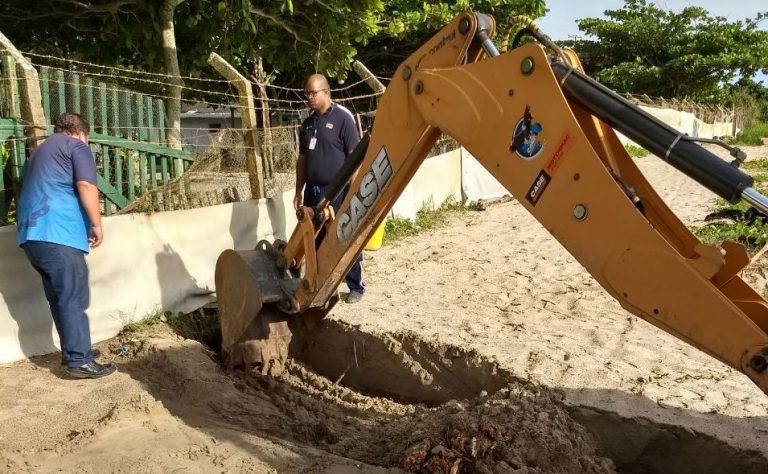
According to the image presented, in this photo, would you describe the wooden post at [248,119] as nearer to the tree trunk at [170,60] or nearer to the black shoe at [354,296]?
the tree trunk at [170,60]

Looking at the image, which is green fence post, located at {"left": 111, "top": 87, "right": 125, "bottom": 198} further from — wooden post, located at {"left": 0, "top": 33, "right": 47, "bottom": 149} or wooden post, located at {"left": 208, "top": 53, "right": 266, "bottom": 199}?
wooden post, located at {"left": 0, "top": 33, "right": 47, "bottom": 149}

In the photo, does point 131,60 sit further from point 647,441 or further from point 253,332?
point 647,441

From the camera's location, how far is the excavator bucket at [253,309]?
4.90 m

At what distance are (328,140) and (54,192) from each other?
223cm

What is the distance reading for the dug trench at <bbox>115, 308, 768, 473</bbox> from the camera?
11.9 feet

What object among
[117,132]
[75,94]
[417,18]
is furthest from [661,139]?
[417,18]

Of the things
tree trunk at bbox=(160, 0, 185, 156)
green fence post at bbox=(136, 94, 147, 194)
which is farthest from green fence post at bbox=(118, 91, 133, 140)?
tree trunk at bbox=(160, 0, 185, 156)

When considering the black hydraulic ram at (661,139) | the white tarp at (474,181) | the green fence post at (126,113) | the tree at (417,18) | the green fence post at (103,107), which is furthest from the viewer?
the tree at (417,18)

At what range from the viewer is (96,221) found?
190 inches

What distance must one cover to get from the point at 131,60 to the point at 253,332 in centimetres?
778

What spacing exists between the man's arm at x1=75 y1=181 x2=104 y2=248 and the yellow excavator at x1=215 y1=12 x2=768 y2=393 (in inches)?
69.4

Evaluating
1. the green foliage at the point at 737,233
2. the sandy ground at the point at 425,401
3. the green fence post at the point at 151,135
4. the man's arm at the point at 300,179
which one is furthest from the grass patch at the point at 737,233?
the green fence post at the point at 151,135

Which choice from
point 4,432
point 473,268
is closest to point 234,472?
point 4,432

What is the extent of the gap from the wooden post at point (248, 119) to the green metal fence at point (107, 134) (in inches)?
31.6
